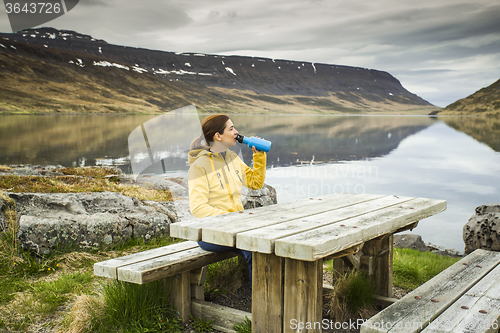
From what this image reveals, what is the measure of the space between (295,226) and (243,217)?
44cm

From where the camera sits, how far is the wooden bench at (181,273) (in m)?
2.83

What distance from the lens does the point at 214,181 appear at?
3.21 meters

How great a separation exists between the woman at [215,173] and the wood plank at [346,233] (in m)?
0.84

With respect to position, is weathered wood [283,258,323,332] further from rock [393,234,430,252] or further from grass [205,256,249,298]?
rock [393,234,430,252]

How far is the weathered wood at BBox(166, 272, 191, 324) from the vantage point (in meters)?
3.15

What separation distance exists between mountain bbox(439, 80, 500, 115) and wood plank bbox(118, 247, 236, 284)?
127m

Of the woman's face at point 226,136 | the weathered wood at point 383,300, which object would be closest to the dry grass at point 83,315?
the woman's face at point 226,136

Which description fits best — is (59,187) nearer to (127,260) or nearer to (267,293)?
(127,260)

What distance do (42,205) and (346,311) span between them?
3450mm

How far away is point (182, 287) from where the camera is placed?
3148 mm

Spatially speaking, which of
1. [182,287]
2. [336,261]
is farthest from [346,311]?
[182,287]

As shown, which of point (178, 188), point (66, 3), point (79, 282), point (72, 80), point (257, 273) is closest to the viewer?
point (257, 273)

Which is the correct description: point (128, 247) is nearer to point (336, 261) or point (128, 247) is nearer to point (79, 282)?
point (79, 282)

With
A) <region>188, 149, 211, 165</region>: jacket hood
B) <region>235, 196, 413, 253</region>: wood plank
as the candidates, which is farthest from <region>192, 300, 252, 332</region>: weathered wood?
<region>188, 149, 211, 165</region>: jacket hood
